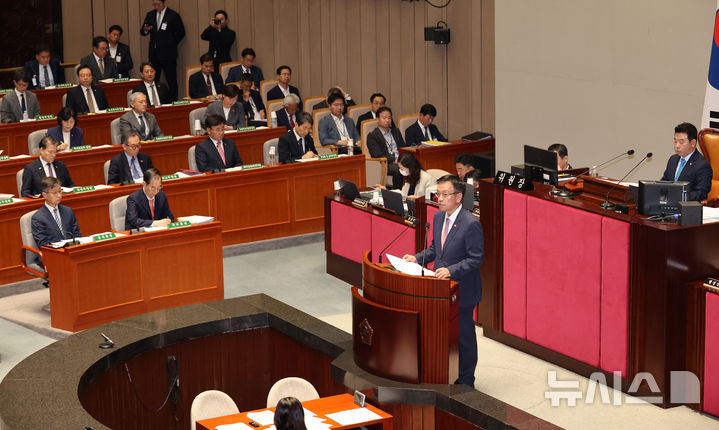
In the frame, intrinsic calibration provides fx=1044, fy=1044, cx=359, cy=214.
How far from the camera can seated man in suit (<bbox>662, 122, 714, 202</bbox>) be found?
8.20 metres

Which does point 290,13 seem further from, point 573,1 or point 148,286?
point 148,286

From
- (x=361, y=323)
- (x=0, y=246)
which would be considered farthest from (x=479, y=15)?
(x=361, y=323)

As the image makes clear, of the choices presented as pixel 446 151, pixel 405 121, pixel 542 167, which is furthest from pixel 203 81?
pixel 542 167

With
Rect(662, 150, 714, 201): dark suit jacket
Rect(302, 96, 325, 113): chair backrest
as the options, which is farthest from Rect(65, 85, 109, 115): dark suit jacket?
Rect(662, 150, 714, 201): dark suit jacket

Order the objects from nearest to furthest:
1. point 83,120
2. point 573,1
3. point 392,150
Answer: point 573,1 → point 392,150 → point 83,120

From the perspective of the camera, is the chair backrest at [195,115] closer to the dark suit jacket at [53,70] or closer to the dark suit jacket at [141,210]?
the dark suit jacket at [141,210]

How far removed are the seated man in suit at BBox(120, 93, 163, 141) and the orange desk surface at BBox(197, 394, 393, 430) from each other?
7092mm

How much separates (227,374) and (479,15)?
7.57 metres

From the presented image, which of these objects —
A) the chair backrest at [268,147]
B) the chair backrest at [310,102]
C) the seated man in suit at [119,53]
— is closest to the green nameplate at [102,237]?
the chair backrest at [268,147]

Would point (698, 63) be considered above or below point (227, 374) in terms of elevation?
above

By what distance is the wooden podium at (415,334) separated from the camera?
234 inches

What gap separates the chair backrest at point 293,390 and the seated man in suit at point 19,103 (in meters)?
8.31

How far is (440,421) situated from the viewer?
18.6 ft

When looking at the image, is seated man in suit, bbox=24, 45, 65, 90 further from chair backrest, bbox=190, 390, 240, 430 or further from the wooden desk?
chair backrest, bbox=190, 390, 240, 430
